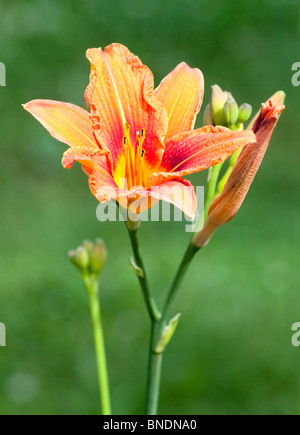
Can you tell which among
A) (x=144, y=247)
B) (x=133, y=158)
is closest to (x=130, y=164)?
(x=133, y=158)

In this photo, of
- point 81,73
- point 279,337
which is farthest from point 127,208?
point 81,73

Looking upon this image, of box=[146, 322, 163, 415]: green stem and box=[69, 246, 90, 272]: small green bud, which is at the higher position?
box=[69, 246, 90, 272]: small green bud

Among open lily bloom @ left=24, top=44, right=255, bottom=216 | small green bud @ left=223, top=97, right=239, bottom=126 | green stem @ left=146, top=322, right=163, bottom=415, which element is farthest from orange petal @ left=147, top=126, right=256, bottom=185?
green stem @ left=146, top=322, right=163, bottom=415

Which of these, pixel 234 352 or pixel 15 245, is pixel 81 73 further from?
pixel 234 352

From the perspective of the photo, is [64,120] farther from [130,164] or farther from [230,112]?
[230,112]

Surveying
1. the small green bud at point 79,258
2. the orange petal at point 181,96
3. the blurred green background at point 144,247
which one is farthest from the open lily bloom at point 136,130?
the blurred green background at point 144,247

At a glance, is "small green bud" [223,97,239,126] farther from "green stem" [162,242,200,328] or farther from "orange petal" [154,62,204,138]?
"green stem" [162,242,200,328]

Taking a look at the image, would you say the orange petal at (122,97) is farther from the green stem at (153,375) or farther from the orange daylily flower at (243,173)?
the green stem at (153,375)
